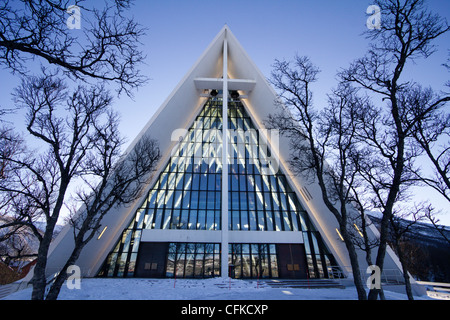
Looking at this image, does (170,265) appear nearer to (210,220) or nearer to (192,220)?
(192,220)

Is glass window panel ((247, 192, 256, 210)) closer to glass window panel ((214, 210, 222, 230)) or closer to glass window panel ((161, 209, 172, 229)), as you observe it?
glass window panel ((214, 210, 222, 230))

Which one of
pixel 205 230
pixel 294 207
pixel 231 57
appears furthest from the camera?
pixel 231 57

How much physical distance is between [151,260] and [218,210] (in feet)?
20.0

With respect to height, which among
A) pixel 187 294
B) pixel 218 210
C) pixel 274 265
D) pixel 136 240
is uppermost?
pixel 218 210

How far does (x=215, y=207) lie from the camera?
16.9 m

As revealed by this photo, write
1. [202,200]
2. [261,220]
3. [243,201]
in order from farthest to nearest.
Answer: [243,201], [202,200], [261,220]

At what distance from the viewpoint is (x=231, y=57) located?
21.0 meters

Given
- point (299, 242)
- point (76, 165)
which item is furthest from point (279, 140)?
point (76, 165)

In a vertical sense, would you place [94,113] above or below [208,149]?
below

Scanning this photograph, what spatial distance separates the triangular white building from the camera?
1432 cm

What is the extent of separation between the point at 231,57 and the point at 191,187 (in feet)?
45.8

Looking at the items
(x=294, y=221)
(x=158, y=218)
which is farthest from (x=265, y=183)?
(x=158, y=218)

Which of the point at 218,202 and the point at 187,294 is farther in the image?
the point at 218,202
